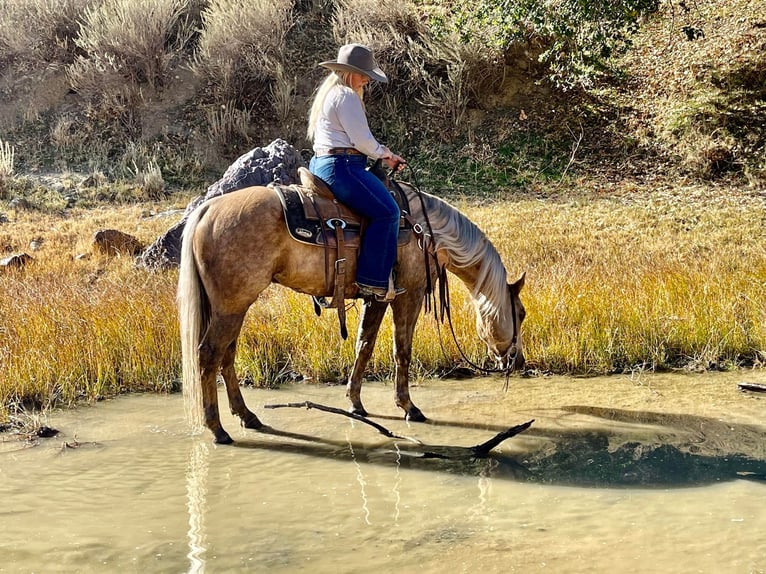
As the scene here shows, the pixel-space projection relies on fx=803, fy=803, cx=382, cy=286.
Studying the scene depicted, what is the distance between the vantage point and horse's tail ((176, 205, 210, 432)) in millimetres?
5656

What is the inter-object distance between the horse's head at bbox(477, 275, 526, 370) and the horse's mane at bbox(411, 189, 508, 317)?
0.24 ft

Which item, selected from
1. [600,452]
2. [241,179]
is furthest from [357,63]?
[241,179]

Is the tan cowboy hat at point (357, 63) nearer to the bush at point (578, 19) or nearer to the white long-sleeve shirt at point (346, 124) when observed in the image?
the white long-sleeve shirt at point (346, 124)

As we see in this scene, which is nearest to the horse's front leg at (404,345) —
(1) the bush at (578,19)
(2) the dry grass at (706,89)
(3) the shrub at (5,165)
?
(1) the bush at (578,19)

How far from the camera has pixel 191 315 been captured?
5.66 metres

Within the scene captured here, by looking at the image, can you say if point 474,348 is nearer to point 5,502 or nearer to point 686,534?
point 686,534

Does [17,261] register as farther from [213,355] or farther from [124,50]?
[124,50]

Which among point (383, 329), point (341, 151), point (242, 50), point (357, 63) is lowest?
point (383, 329)

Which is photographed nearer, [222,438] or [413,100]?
[222,438]

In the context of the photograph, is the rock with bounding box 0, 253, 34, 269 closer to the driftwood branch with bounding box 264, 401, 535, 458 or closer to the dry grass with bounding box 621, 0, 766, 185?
the driftwood branch with bounding box 264, 401, 535, 458

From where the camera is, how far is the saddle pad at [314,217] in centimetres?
565

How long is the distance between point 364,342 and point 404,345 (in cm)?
32

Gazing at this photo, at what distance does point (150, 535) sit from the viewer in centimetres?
425

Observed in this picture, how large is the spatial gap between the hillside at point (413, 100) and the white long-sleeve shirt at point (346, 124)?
9.02m
